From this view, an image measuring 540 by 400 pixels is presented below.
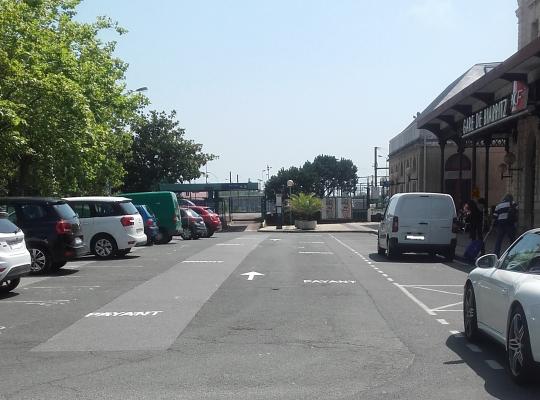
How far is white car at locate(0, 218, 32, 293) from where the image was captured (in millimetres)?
12445

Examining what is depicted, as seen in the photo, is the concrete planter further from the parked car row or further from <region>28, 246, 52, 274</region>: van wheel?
<region>28, 246, 52, 274</region>: van wheel

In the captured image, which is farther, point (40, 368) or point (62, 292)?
point (62, 292)

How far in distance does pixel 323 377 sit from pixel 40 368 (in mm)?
2938

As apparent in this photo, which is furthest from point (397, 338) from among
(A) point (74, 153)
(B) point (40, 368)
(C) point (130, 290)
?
(A) point (74, 153)

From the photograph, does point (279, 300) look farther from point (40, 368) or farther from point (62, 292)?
point (40, 368)

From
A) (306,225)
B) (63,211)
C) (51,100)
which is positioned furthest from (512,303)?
(306,225)

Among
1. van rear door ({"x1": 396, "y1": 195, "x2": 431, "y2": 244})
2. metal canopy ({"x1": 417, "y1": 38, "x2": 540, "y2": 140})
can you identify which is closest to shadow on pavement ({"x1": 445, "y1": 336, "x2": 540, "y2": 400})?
van rear door ({"x1": 396, "y1": 195, "x2": 431, "y2": 244})

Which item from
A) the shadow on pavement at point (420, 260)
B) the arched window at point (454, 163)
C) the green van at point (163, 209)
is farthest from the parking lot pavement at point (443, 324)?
the arched window at point (454, 163)

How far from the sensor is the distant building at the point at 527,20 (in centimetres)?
3425

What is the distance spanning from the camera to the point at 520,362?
675 cm

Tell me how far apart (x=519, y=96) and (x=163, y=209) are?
1468 cm

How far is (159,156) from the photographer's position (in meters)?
58.1

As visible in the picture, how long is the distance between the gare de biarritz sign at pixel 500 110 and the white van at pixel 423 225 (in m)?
3.99

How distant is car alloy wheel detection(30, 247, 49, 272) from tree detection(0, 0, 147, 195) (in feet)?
12.2
